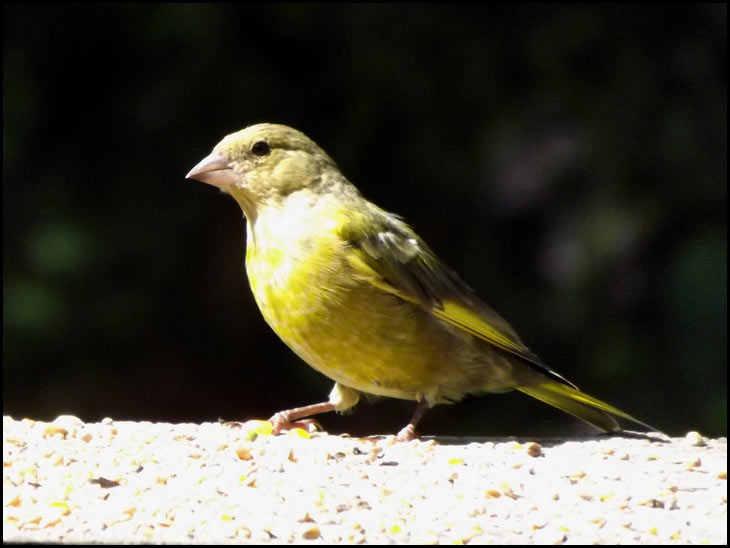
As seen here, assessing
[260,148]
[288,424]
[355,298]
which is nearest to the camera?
[355,298]

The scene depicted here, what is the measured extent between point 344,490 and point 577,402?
1.48 m

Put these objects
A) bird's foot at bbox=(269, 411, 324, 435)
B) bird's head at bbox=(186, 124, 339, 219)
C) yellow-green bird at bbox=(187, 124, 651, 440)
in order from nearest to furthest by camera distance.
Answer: yellow-green bird at bbox=(187, 124, 651, 440)
bird's foot at bbox=(269, 411, 324, 435)
bird's head at bbox=(186, 124, 339, 219)

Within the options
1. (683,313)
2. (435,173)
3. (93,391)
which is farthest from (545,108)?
(93,391)

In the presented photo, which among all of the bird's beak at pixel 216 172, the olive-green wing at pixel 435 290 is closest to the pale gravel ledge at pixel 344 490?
the olive-green wing at pixel 435 290

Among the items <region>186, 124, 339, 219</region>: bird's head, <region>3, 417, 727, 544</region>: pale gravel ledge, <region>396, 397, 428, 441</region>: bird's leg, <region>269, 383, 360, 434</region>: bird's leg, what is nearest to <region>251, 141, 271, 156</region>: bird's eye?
<region>186, 124, 339, 219</region>: bird's head

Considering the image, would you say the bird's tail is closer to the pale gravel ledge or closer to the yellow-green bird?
the yellow-green bird

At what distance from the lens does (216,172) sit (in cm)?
420

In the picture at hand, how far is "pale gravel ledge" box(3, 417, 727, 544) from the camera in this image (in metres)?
2.58

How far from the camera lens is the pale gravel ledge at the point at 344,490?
8.48 feet

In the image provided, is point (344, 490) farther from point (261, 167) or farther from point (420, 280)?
point (261, 167)

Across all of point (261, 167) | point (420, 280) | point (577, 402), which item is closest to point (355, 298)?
point (420, 280)

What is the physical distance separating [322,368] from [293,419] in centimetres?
26

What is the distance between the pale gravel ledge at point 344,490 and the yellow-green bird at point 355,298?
0.40 m

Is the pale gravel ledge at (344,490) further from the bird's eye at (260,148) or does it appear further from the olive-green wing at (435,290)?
the bird's eye at (260,148)
